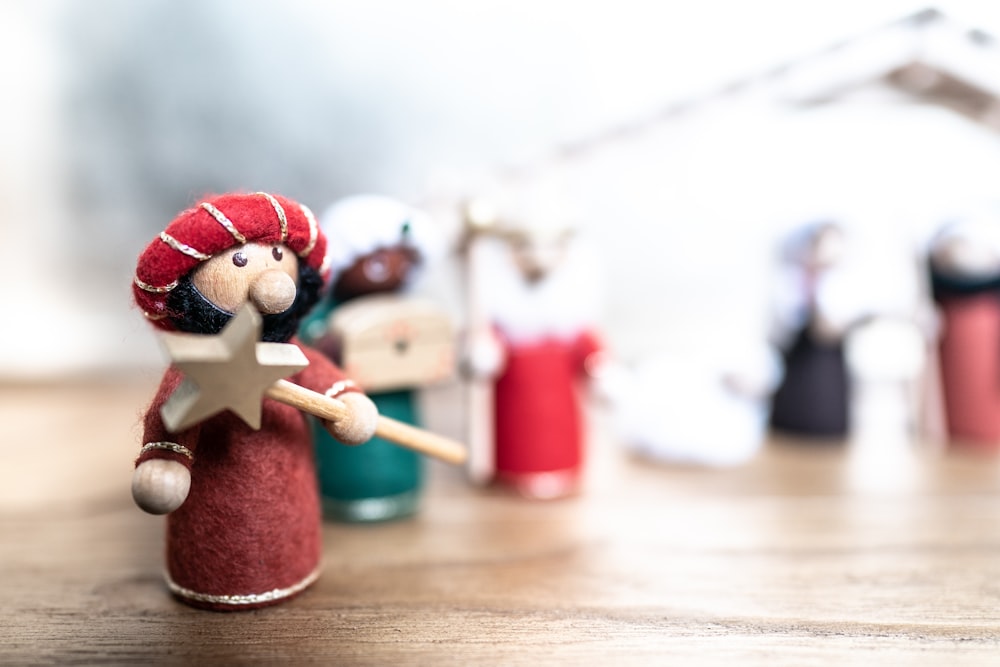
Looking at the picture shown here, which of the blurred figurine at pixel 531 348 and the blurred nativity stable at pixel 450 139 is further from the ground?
the blurred nativity stable at pixel 450 139

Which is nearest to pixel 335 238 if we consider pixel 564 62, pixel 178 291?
pixel 178 291

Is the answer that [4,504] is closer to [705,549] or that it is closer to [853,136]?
[705,549]

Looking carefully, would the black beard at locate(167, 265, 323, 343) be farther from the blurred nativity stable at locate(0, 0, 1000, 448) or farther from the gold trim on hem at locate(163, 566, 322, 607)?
the blurred nativity stable at locate(0, 0, 1000, 448)

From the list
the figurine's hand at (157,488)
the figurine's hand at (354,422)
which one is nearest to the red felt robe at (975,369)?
the figurine's hand at (354,422)

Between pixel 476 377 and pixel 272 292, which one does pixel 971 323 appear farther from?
pixel 272 292

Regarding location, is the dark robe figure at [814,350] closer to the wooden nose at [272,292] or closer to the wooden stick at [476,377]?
the wooden stick at [476,377]

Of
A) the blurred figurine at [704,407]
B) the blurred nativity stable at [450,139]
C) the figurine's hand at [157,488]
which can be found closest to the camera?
the figurine's hand at [157,488]
